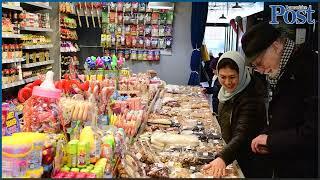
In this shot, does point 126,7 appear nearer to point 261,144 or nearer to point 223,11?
point 223,11

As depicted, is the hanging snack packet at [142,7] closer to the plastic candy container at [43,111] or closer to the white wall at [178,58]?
the white wall at [178,58]

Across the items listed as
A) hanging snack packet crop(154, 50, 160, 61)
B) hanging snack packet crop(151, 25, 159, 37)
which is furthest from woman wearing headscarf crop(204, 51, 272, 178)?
hanging snack packet crop(154, 50, 160, 61)

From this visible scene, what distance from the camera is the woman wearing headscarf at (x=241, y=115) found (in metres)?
2.90

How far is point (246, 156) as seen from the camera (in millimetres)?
3137

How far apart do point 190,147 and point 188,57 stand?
298 inches

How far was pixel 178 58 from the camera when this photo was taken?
10.5 metres

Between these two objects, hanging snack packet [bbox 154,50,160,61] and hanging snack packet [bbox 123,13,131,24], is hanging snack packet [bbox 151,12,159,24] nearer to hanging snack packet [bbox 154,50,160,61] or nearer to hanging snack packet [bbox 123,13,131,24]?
hanging snack packet [bbox 123,13,131,24]

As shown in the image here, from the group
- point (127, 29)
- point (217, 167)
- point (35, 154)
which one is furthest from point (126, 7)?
point (35, 154)

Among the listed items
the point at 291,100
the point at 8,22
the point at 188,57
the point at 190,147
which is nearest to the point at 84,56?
the point at 188,57

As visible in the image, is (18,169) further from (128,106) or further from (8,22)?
(8,22)

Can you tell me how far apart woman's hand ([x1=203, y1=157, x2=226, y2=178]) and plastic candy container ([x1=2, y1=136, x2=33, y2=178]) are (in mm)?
1270

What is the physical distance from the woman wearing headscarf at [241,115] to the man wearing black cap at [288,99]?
12.1 inches

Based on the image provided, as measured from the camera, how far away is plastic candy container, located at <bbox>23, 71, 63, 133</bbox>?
244 cm

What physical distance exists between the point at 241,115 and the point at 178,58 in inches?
296
